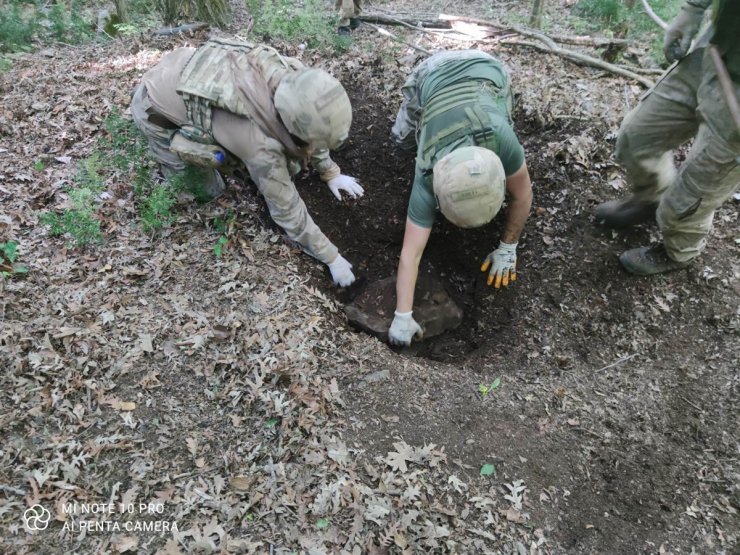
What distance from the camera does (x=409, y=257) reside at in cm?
332

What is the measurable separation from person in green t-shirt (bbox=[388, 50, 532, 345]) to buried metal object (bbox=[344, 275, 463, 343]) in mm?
205

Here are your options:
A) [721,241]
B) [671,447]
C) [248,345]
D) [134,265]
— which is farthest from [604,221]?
[134,265]

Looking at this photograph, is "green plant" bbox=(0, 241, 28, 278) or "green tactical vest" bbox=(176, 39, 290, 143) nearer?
"green tactical vest" bbox=(176, 39, 290, 143)

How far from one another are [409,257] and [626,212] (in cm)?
183

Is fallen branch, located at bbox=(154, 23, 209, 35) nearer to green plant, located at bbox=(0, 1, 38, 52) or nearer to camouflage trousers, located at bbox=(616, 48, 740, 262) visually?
green plant, located at bbox=(0, 1, 38, 52)

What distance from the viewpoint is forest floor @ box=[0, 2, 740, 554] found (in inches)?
98.4

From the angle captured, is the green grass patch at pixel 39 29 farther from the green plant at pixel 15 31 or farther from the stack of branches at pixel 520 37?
the stack of branches at pixel 520 37

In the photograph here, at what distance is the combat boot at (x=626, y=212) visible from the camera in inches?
146

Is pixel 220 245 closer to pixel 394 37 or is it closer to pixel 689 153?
pixel 689 153

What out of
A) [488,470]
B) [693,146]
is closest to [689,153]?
[693,146]

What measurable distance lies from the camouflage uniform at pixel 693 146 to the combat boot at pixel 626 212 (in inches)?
2.0

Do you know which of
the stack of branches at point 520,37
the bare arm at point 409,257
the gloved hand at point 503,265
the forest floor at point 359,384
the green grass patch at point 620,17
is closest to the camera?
the forest floor at point 359,384

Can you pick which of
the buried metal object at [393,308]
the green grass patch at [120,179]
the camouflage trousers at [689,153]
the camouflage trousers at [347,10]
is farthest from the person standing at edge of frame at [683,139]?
the camouflage trousers at [347,10]

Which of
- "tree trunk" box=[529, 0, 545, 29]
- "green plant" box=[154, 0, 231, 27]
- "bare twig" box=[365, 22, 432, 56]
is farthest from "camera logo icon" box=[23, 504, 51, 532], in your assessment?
"tree trunk" box=[529, 0, 545, 29]
